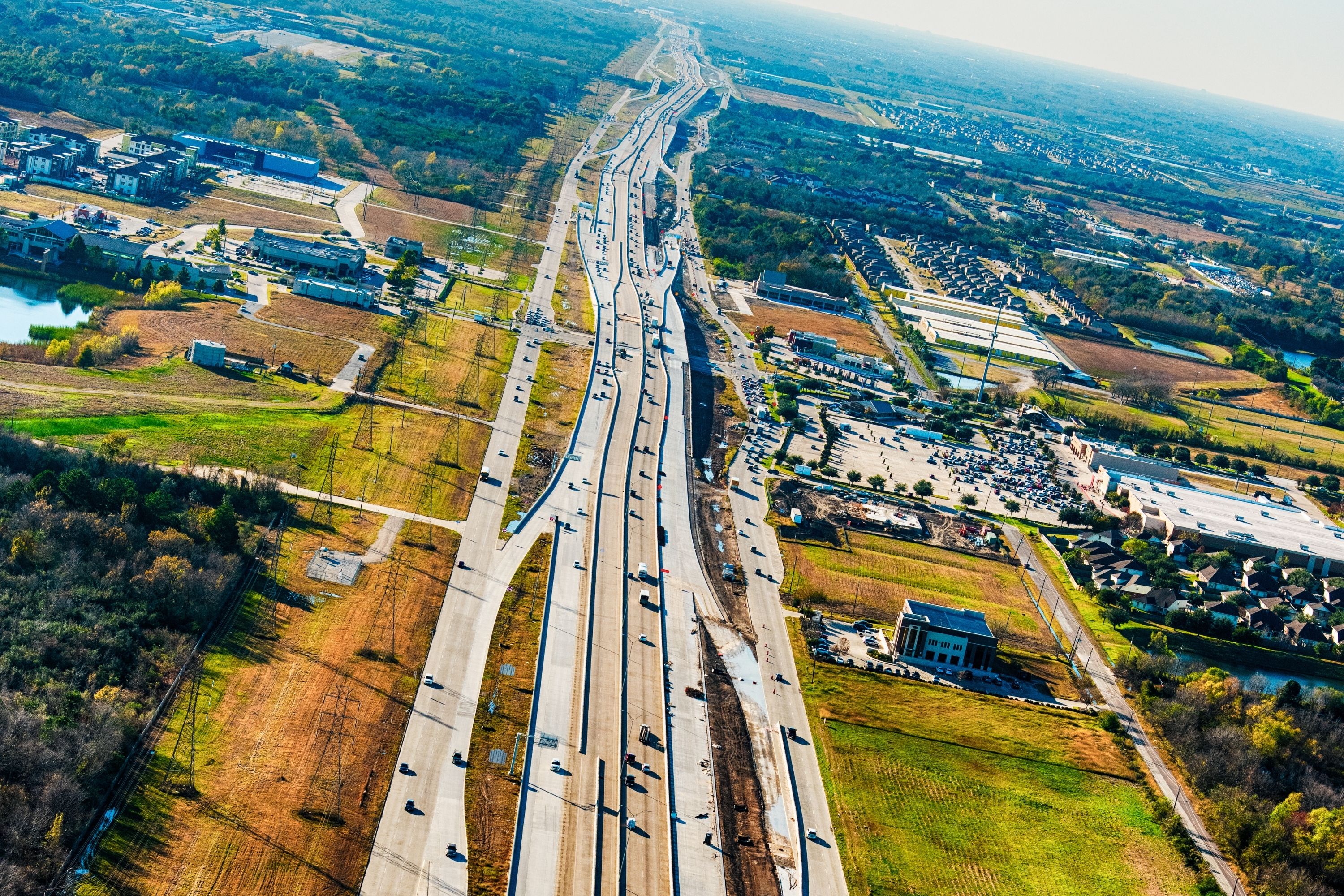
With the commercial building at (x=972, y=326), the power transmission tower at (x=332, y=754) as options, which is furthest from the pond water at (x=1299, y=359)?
the power transmission tower at (x=332, y=754)

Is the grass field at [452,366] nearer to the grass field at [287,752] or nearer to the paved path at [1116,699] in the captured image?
the grass field at [287,752]

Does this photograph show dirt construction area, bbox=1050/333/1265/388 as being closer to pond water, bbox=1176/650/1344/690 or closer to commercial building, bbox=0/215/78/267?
pond water, bbox=1176/650/1344/690

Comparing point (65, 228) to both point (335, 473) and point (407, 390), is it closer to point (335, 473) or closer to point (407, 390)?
point (407, 390)

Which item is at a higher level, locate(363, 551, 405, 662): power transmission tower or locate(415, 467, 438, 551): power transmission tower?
locate(415, 467, 438, 551): power transmission tower

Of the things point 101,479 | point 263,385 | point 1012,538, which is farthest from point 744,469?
point 101,479

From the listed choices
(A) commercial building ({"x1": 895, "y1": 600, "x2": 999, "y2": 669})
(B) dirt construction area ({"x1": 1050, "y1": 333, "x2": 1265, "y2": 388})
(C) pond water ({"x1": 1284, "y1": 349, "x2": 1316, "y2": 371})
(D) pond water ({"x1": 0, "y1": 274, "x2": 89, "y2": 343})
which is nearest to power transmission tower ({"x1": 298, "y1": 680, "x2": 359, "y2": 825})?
(A) commercial building ({"x1": 895, "y1": 600, "x2": 999, "y2": 669})
